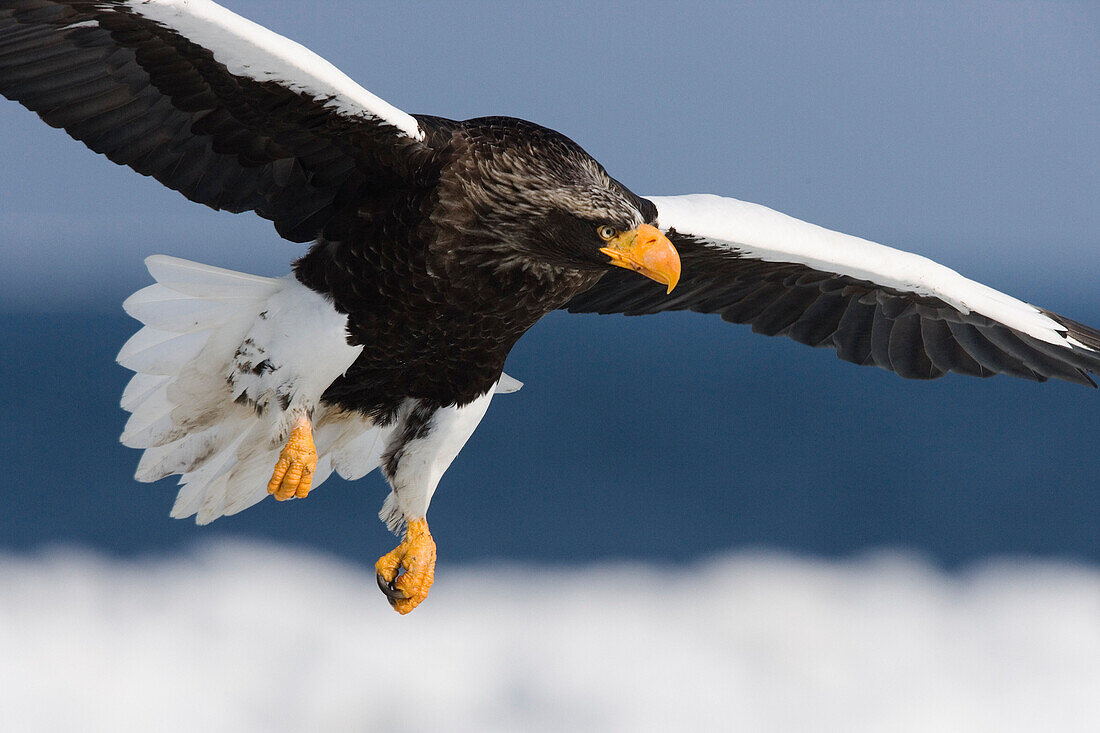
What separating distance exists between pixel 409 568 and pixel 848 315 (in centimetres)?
230

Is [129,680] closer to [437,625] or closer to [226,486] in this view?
[437,625]

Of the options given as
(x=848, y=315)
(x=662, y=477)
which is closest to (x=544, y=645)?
(x=662, y=477)

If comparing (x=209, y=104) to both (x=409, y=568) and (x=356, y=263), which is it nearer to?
(x=356, y=263)

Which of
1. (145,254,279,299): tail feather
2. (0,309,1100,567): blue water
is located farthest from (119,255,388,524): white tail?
(0,309,1100,567): blue water

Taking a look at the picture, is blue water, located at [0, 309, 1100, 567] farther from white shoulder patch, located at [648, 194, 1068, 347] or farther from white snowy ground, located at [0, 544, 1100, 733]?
white shoulder patch, located at [648, 194, 1068, 347]

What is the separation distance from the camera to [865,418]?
41281 millimetres

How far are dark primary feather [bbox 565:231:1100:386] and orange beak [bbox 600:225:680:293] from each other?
1.17 metres

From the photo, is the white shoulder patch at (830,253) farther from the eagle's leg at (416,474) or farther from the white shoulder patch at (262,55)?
the white shoulder patch at (262,55)

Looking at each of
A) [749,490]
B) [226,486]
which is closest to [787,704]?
[749,490]

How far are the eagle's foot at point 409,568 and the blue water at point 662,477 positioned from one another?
86.6ft

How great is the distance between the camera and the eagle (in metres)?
3.77

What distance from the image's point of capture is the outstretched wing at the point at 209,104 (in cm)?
356

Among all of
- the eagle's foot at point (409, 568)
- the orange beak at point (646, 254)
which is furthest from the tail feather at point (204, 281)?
the orange beak at point (646, 254)

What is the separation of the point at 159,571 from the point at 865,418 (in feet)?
76.8
